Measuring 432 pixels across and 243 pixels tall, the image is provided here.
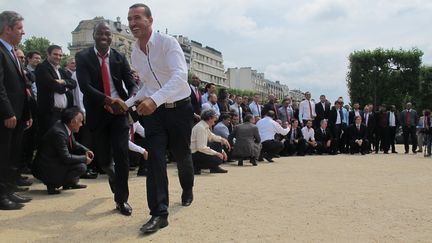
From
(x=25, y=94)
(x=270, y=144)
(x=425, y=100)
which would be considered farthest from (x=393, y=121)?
(x=425, y=100)

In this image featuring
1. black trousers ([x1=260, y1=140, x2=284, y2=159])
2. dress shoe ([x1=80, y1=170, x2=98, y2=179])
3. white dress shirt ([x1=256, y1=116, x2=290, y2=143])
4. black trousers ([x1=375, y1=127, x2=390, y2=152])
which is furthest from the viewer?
black trousers ([x1=375, y1=127, x2=390, y2=152])

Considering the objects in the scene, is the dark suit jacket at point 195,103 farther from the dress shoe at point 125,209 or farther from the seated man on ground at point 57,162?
the dress shoe at point 125,209

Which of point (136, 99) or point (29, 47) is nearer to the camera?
point (136, 99)

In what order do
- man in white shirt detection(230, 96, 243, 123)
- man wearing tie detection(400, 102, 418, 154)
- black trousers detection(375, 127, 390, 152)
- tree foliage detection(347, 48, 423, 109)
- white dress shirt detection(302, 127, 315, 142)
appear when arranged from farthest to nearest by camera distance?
tree foliage detection(347, 48, 423, 109)
man wearing tie detection(400, 102, 418, 154)
black trousers detection(375, 127, 390, 152)
white dress shirt detection(302, 127, 315, 142)
man in white shirt detection(230, 96, 243, 123)

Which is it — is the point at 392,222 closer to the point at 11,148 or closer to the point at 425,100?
the point at 11,148

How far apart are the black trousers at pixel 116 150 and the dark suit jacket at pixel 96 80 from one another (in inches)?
4.3

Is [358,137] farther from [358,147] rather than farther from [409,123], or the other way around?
[409,123]

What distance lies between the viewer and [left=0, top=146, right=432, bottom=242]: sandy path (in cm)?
382

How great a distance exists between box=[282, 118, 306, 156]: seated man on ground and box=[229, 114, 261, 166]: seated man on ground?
3949 mm

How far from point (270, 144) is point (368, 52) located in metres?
33.5

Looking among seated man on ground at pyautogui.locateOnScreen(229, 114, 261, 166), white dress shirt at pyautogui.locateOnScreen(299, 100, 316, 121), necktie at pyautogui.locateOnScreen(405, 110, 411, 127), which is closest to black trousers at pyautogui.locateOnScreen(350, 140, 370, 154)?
white dress shirt at pyautogui.locateOnScreen(299, 100, 316, 121)

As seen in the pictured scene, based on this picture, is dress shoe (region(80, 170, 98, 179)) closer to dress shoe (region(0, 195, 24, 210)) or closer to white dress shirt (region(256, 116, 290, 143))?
dress shoe (region(0, 195, 24, 210))

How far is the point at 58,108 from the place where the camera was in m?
6.93

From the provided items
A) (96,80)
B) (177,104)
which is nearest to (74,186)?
(96,80)
